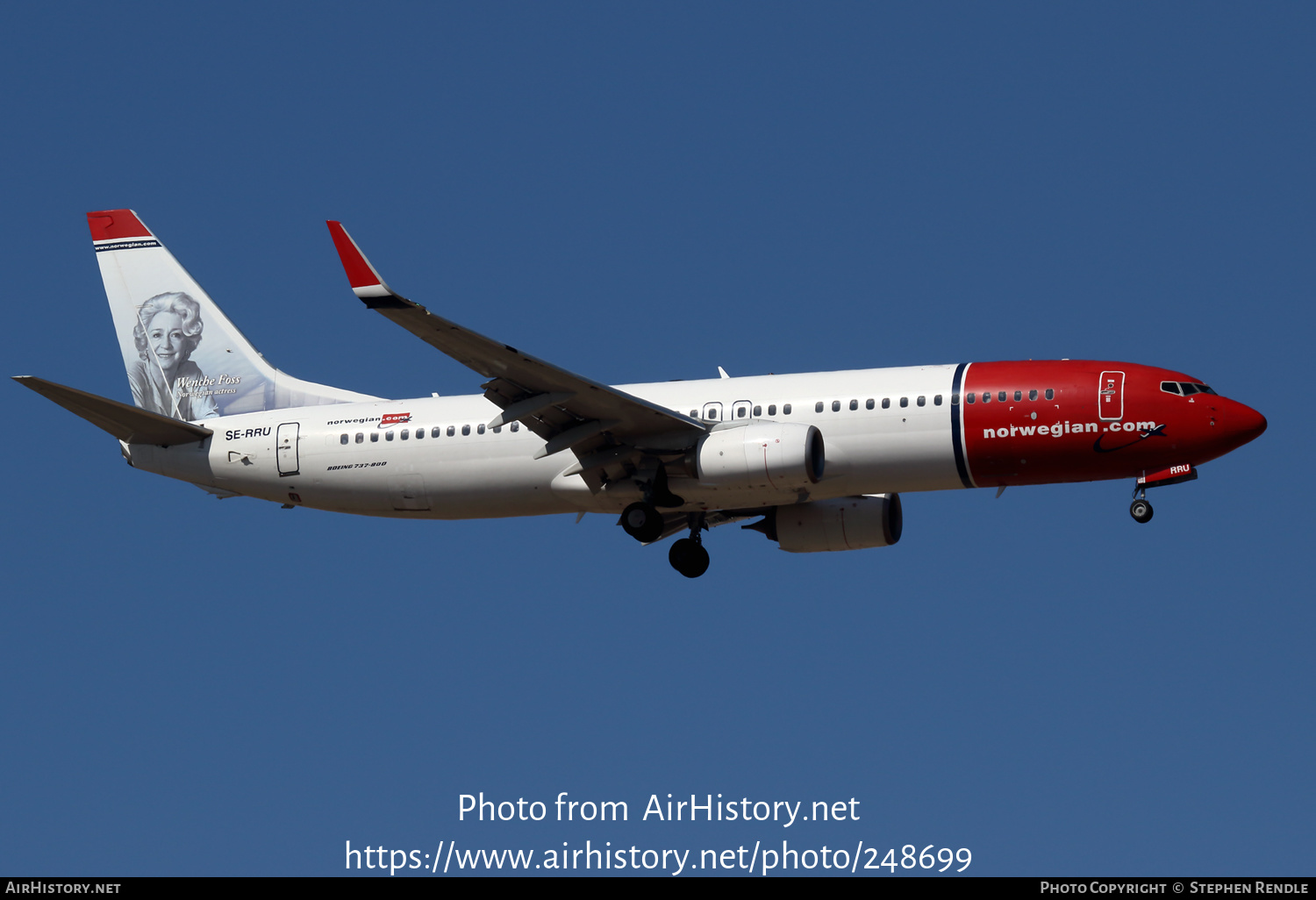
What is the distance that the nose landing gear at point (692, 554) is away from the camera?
39.7m

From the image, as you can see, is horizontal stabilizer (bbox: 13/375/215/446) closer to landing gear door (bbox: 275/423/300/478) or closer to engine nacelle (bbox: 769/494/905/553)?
landing gear door (bbox: 275/423/300/478)

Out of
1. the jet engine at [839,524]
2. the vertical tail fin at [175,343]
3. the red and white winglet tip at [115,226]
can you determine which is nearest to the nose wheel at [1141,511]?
the jet engine at [839,524]

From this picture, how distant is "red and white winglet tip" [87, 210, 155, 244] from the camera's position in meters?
43.7

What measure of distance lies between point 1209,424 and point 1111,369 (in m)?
2.37

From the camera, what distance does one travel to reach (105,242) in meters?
43.7

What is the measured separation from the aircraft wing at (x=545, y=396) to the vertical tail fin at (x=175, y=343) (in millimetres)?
7179

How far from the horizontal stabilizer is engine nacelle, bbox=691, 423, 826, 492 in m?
13.0

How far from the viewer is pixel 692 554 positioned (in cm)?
3966

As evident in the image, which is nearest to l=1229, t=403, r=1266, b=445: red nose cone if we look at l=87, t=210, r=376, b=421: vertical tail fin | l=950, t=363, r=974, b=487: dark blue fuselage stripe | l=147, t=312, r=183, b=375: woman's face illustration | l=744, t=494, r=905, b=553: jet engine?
l=950, t=363, r=974, b=487: dark blue fuselage stripe

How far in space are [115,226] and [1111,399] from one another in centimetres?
2634

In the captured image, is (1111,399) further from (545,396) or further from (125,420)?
(125,420)

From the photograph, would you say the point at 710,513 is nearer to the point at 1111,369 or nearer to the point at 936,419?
the point at 936,419
